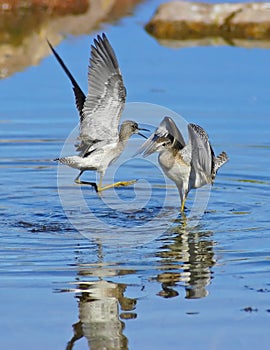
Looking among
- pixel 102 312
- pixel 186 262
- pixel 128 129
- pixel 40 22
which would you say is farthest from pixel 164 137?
pixel 40 22

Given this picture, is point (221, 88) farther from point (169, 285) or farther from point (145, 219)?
point (169, 285)

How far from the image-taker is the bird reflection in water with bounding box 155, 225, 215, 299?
741cm

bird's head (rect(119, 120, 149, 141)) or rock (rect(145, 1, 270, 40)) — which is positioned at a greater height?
rock (rect(145, 1, 270, 40))

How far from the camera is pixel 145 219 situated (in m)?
9.81

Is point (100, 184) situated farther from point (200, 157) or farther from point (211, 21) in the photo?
point (211, 21)

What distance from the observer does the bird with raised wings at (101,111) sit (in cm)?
908

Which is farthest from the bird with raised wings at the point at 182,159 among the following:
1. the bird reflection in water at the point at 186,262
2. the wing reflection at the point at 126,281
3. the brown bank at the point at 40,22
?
the brown bank at the point at 40,22

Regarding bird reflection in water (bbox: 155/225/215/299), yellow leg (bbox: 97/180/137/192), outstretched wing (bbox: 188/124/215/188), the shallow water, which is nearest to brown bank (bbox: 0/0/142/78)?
the shallow water

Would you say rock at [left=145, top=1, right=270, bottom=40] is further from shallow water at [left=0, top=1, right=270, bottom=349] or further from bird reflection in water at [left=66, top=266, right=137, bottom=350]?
bird reflection in water at [left=66, top=266, right=137, bottom=350]

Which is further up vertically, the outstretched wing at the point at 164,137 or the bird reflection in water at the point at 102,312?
the outstretched wing at the point at 164,137

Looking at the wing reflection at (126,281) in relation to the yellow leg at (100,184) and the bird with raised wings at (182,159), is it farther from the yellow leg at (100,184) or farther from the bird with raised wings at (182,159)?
the yellow leg at (100,184)

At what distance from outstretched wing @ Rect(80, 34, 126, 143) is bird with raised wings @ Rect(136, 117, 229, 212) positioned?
62 centimetres

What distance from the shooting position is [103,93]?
9203 mm

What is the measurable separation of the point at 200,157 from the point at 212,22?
834 cm
